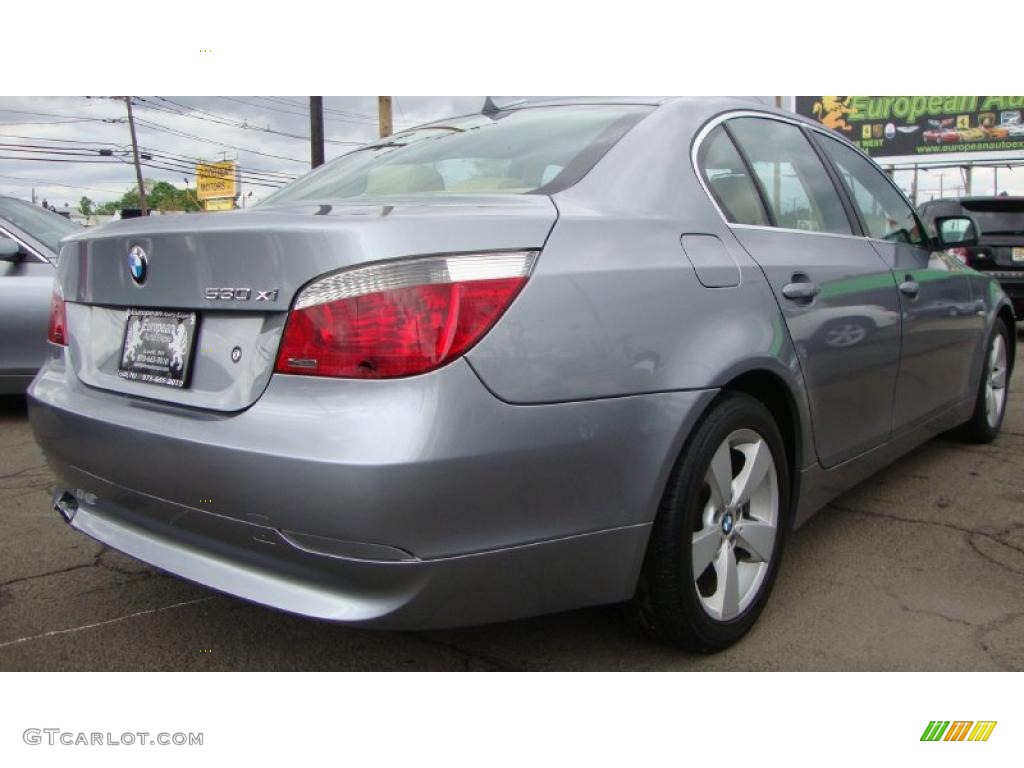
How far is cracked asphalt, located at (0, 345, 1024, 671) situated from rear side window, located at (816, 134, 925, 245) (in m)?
1.16

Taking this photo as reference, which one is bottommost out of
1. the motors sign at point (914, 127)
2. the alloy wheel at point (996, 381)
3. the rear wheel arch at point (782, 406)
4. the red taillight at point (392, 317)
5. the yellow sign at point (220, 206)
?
the alloy wheel at point (996, 381)

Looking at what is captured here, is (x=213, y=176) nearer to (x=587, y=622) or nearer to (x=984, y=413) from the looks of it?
(x=984, y=413)

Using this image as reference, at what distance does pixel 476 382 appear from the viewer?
1.66 m

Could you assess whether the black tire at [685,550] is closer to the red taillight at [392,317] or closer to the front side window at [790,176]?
the red taillight at [392,317]

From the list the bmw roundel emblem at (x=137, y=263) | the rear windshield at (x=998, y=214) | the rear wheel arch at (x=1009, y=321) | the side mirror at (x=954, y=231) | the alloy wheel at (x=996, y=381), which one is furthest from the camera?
the rear windshield at (x=998, y=214)

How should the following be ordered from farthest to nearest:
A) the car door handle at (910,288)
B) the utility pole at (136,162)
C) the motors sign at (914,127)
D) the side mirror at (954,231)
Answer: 1. the motors sign at (914,127)
2. the utility pole at (136,162)
3. the side mirror at (954,231)
4. the car door handle at (910,288)

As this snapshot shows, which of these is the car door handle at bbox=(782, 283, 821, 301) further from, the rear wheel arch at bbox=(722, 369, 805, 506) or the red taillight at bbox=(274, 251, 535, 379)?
the red taillight at bbox=(274, 251, 535, 379)

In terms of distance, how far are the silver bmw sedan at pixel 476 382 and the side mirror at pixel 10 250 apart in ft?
11.3

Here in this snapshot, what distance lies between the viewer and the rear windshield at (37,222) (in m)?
5.55

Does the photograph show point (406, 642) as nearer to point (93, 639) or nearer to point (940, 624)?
point (93, 639)

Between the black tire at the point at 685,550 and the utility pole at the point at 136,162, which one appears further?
the utility pole at the point at 136,162

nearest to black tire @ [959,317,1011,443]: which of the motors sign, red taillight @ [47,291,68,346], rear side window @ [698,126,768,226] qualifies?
rear side window @ [698,126,768,226]

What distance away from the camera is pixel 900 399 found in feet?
10.5
